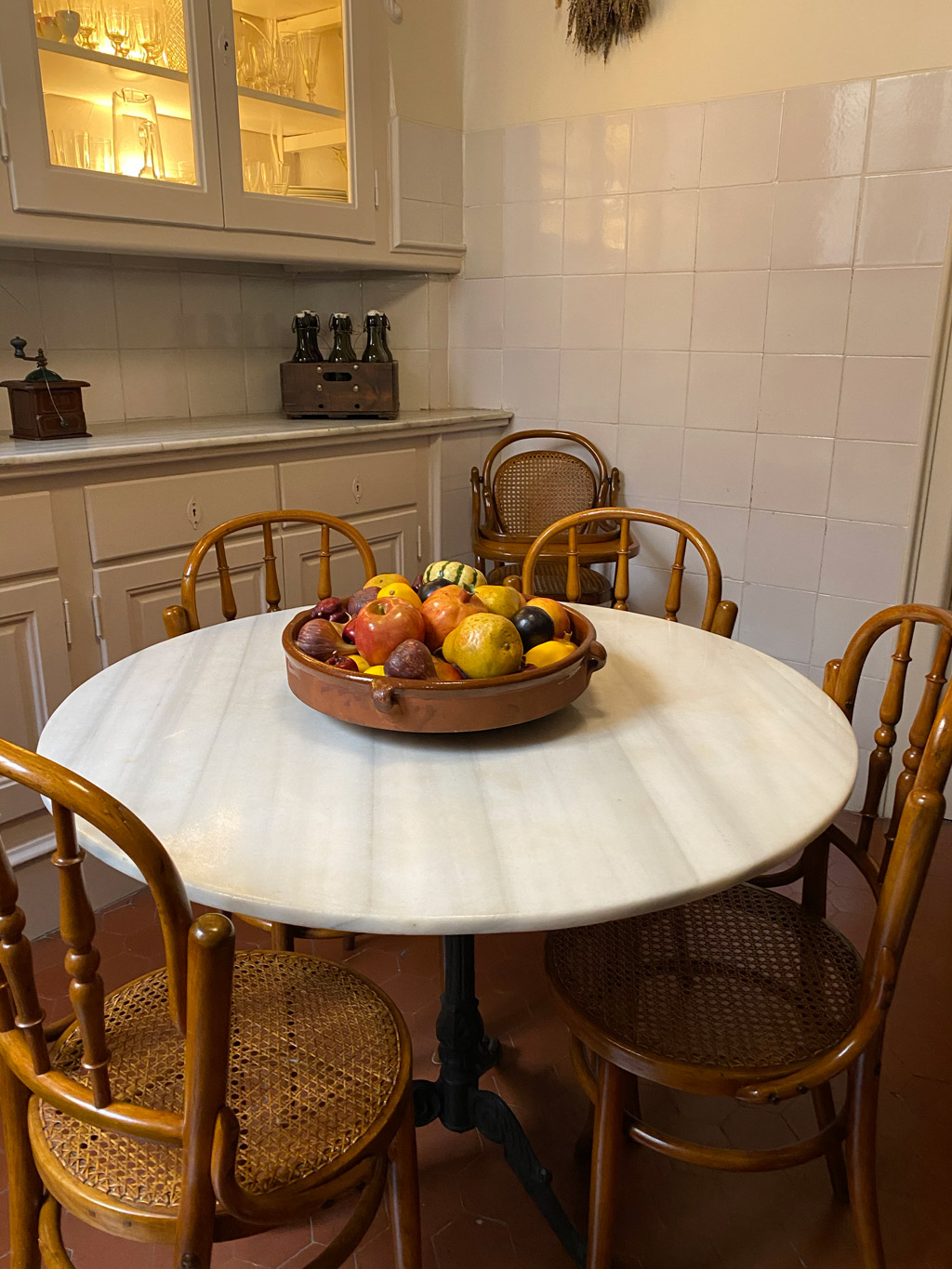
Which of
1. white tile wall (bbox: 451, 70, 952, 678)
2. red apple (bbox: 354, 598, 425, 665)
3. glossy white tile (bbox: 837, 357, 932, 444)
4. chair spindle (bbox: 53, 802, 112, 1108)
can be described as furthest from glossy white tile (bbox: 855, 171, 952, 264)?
chair spindle (bbox: 53, 802, 112, 1108)

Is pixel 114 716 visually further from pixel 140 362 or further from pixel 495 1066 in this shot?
pixel 140 362

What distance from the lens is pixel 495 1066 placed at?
1.67 metres

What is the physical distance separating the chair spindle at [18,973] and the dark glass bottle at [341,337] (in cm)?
240

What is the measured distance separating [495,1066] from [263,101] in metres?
2.44

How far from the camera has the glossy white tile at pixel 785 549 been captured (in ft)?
8.53

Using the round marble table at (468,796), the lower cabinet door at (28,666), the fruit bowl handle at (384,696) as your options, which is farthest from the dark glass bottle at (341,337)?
the fruit bowl handle at (384,696)

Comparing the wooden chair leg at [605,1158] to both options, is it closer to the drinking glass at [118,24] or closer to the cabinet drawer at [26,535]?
the cabinet drawer at [26,535]

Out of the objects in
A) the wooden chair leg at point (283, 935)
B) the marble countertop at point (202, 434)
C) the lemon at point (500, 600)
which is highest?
the marble countertop at point (202, 434)

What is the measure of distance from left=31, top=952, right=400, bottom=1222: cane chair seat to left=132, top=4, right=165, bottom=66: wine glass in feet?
7.03

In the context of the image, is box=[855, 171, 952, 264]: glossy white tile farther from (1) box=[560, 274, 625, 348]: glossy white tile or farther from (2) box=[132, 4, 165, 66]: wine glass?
(2) box=[132, 4, 165, 66]: wine glass

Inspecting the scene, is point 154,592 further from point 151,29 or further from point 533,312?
point 533,312

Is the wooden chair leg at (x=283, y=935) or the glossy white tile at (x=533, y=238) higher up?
the glossy white tile at (x=533, y=238)

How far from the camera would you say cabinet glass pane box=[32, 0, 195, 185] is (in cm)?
205

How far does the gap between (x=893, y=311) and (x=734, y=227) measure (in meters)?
0.50
